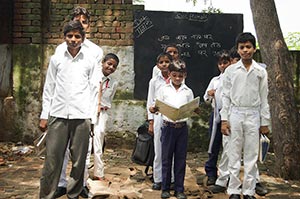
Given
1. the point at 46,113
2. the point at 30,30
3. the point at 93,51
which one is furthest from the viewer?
the point at 30,30

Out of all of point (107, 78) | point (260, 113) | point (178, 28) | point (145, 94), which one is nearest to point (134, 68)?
point (145, 94)

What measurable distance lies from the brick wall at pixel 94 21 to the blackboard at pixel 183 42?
8.8 inches

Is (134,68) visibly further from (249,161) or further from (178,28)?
(249,161)

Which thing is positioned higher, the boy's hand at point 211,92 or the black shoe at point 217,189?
the boy's hand at point 211,92

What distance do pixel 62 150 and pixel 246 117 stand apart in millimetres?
1925

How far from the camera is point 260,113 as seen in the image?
4328 mm

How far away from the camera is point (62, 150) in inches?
158

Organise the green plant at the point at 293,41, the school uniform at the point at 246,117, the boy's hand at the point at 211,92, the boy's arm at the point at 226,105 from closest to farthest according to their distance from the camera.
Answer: the school uniform at the point at 246,117 → the boy's arm at the point at 226,105 → the boy's hand at the point at 211,92 → the green plant at the point at 293,41

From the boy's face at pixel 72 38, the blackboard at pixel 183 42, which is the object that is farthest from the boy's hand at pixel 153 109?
the blackboard at pixel 183 42

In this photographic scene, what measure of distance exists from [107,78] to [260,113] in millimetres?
1894

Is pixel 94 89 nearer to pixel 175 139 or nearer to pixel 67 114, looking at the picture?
pixel 67 114

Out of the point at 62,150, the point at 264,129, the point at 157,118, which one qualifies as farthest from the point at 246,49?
the point at 62,150

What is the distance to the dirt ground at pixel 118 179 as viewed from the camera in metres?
4.69

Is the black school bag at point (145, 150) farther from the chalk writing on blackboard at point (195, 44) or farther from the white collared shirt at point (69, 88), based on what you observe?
the chalk writing on blackboard at point (195, 44)
